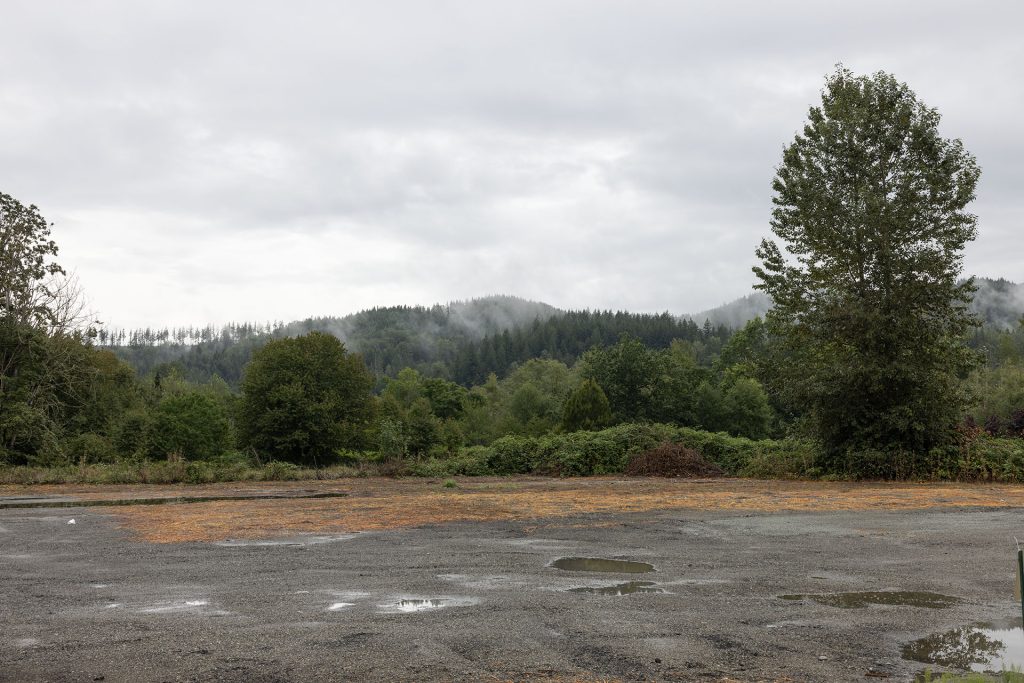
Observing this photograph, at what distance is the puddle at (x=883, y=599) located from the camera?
8008 millimetres

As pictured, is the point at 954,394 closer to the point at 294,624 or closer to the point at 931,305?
the point at 931,305

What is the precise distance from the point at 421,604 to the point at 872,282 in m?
24.1

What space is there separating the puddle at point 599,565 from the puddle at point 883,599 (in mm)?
2248

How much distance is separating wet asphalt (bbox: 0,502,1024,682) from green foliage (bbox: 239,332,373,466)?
39045 millimetres

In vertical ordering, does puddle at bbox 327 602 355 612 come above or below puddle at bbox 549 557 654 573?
above

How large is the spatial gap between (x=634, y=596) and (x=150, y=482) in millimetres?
26649

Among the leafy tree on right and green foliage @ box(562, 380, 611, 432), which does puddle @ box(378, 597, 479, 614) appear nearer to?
the leafy tree on right

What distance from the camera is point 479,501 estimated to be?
20.8 meters

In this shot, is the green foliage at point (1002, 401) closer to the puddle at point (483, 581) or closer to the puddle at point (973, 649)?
the puddle at point (483, 581)

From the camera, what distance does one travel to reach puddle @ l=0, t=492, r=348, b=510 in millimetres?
21797

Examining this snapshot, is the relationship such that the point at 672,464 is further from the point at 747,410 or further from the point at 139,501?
the point at 747,410

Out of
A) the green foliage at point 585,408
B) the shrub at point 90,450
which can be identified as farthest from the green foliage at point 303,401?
the green foliage at point 585,408

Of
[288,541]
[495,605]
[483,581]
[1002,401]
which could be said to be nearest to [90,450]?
[288,541]

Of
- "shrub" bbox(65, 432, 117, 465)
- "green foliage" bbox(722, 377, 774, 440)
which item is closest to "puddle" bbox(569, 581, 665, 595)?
"shrub" bbox(65, 432, 117, 465)
